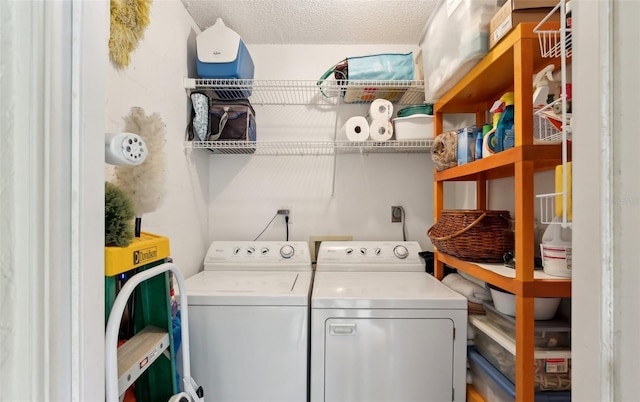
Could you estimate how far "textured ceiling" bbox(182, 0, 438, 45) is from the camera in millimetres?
1600

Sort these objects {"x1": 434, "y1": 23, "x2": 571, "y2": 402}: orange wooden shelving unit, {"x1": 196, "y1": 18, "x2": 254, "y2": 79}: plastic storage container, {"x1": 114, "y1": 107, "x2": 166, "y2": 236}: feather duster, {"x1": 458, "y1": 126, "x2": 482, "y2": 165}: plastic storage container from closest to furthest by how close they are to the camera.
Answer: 1. {"x1": 114, "y1": 107, "x2": 166, "y2": 236}: feather duster
2. {"x1": 434, "y1": 23, "x2": 571, "y2": 402}: orange wooden shelving unit
3. {"x1": 458, "y1": 126, "x2": 482, "y2": 165}: plastic storage container
4. {"x1": 196, "y1": 18, "x2": 254, "y2": 79}: plastic storage container

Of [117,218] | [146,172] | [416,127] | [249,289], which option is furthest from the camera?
[416,127]

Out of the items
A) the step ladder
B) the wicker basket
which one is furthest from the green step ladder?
the wicker basket

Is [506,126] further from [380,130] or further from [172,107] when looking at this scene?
[172,107]

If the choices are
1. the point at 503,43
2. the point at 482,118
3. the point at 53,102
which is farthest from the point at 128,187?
the point at 482,118

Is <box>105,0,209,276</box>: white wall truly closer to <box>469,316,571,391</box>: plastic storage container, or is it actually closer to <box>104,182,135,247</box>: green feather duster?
<box>104,182,135,247</box>: green feather duster

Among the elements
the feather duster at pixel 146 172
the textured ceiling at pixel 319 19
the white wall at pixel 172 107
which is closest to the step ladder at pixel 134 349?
the feather duster at pixel 146 172

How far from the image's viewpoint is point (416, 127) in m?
1.69

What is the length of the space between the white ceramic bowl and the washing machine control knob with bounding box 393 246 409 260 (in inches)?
25.1

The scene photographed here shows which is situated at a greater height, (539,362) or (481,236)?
(481,236)

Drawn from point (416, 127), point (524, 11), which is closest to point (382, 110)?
point (416, 127)

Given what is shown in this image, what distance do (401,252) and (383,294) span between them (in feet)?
1.83

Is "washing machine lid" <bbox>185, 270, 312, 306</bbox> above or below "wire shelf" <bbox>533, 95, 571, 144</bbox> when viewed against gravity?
below

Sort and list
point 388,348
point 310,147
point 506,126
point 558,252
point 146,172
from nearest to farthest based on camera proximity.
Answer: point 146,172 → point 558,252 → point 506,126 → point 388,348 → point 310,147
